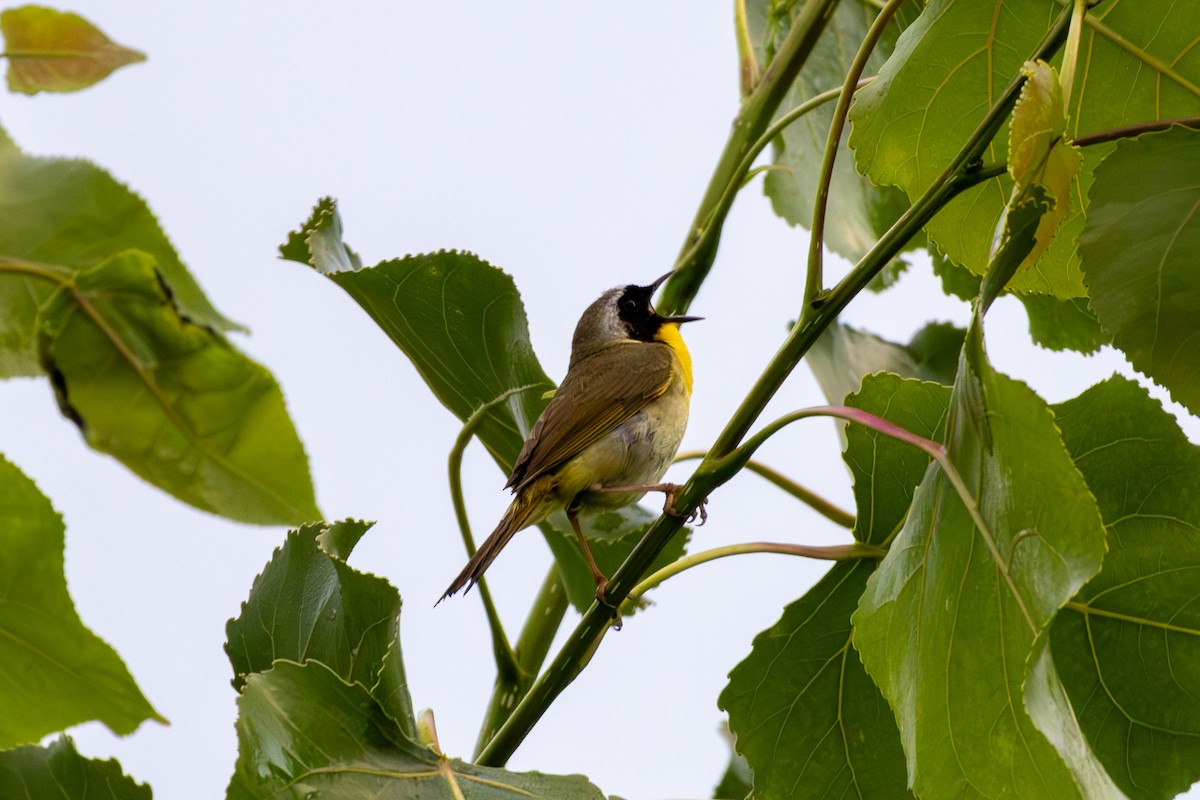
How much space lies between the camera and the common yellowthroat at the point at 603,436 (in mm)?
2479

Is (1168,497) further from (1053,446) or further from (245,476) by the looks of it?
(245,476)

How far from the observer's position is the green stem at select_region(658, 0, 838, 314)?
2145mm

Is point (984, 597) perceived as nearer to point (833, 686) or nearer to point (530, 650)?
point (833, 686)

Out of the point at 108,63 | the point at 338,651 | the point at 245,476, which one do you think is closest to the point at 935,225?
the point at 338,651

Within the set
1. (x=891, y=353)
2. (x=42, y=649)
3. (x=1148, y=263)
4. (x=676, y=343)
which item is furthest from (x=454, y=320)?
(x=676, y=343)

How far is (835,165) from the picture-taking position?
2791 mm

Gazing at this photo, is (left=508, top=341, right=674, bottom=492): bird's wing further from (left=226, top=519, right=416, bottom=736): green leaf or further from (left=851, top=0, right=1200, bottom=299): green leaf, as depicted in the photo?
(left=851, top=0, right=1200, bottom=299): green leaf

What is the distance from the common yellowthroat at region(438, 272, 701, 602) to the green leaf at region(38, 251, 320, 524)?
416 mm

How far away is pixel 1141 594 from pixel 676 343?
1994 mm

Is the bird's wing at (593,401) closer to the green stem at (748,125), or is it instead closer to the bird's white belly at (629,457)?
the bird's white belly at (629,457)

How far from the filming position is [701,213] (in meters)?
2.26

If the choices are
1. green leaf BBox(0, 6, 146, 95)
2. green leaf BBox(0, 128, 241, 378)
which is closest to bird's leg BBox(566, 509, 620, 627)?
green leaf BBox(0, 128, 241, 378)

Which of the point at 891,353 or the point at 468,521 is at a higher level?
the point at 891,353

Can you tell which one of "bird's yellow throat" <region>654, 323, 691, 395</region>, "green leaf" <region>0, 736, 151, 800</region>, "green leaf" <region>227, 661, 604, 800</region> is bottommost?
"green leaf" <region>0, 736, 151, 800</region>
